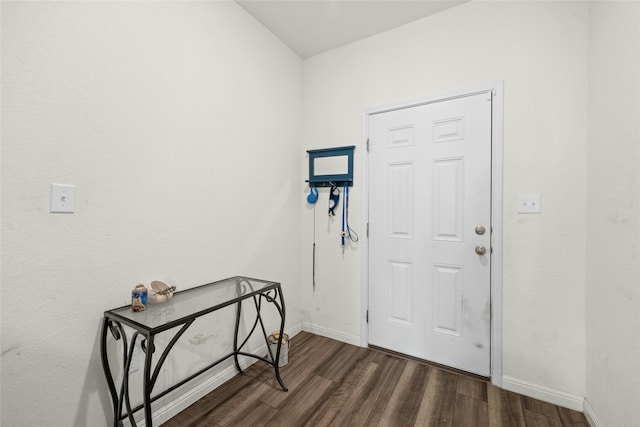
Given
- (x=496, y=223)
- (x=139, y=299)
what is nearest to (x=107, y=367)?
(x=139, y=299)

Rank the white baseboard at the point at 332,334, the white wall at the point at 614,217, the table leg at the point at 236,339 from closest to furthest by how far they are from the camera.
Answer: the white wall at the point at 614,217 → the table leg at the point at 236,339 → the white baseboard at the point at 332,334

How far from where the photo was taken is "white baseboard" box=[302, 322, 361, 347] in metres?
2.35

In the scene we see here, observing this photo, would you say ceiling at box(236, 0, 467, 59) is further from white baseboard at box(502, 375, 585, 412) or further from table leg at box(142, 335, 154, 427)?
white baseboard at box(502, 375, 585, 412)

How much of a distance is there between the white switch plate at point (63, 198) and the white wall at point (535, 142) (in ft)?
7.12

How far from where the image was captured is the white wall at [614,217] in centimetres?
114

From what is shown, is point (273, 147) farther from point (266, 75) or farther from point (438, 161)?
point (438, 161)

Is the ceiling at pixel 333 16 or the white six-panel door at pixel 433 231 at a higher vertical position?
the ceiling at pixel 333 16

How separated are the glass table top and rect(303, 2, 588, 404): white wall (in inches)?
64.0

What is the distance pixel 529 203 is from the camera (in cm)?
170

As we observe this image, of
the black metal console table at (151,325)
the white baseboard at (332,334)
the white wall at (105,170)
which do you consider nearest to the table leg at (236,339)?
the black metal console table at (151,325)

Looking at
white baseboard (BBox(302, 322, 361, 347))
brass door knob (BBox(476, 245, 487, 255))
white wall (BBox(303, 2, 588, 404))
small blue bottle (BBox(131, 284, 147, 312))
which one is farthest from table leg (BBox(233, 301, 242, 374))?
white wall (BBox(303, 2, 588, 404))

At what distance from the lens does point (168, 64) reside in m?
1.52

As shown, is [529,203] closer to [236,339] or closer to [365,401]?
[365,401]

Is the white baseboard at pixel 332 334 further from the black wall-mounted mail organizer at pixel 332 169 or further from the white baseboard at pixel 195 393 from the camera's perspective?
the black wall-mounted mail organizer at pixel 332 169
